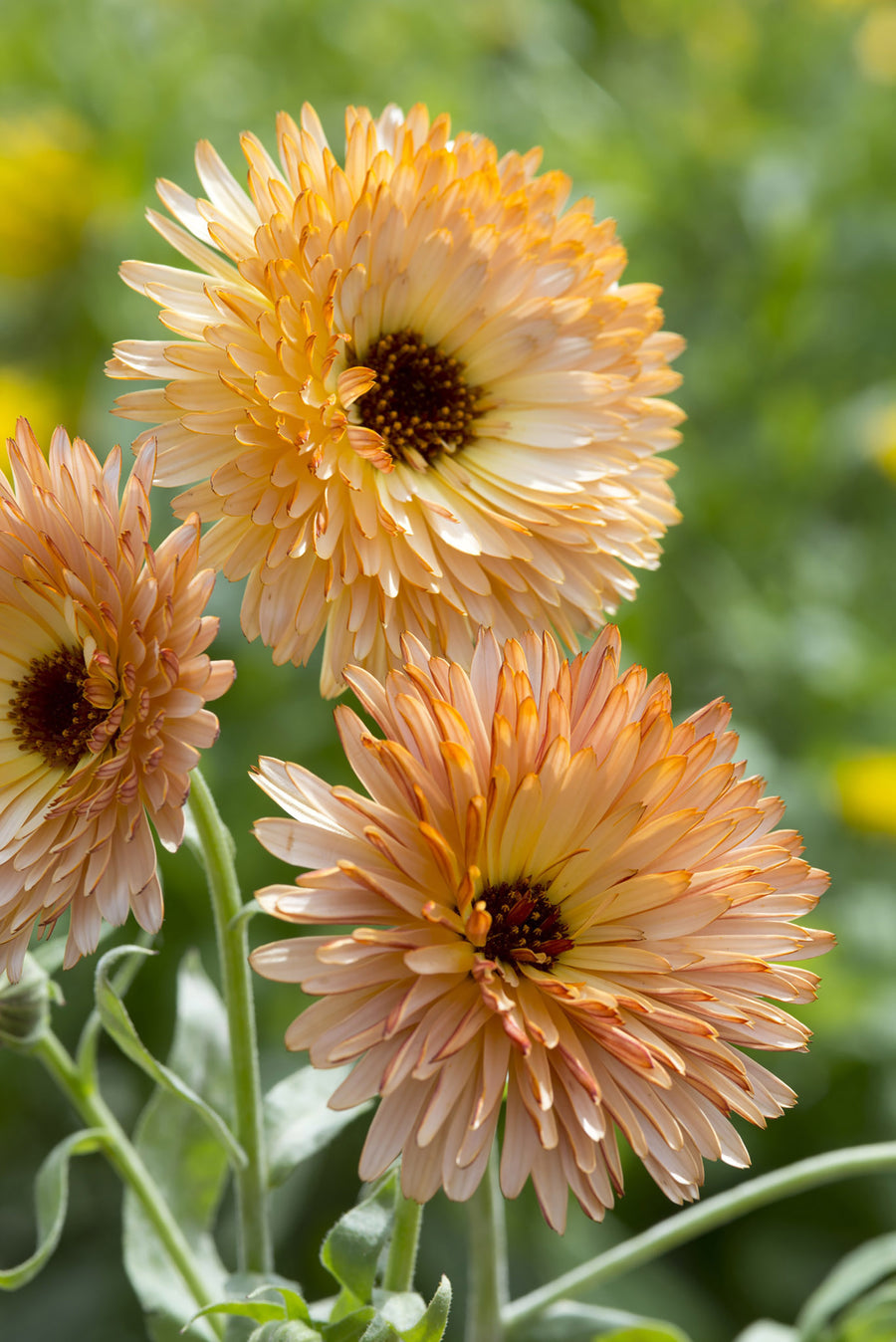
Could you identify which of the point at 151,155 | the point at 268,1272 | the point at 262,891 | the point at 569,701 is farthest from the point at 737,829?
the point at 151,155

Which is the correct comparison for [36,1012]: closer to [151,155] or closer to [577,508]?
[577,508]

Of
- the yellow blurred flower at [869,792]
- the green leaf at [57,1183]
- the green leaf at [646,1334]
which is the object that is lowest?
the green leaf at [646,1334]

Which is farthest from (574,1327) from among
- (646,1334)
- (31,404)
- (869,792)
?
(31,404)

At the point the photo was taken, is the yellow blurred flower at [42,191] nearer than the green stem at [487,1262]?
No

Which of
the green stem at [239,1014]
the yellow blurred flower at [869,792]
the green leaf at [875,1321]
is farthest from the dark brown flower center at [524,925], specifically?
the yellow blurred flower at [869,792]

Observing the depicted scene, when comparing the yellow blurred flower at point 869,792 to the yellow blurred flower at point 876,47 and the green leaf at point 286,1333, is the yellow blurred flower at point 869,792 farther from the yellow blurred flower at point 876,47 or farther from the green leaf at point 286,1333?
the yellow blurred flower at point 876,47

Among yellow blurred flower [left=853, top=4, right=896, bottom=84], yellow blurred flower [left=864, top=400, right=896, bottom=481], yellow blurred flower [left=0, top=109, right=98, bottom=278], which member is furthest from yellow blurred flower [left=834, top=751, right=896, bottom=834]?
yellow blurred flower [left=0, top=109, right=98, bottom=278]

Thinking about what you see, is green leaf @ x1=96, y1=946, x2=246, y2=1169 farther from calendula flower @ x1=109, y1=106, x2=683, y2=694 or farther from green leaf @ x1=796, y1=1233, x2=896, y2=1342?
green leaf @ x1=796, y1=1233, x2=896, y2=1342
